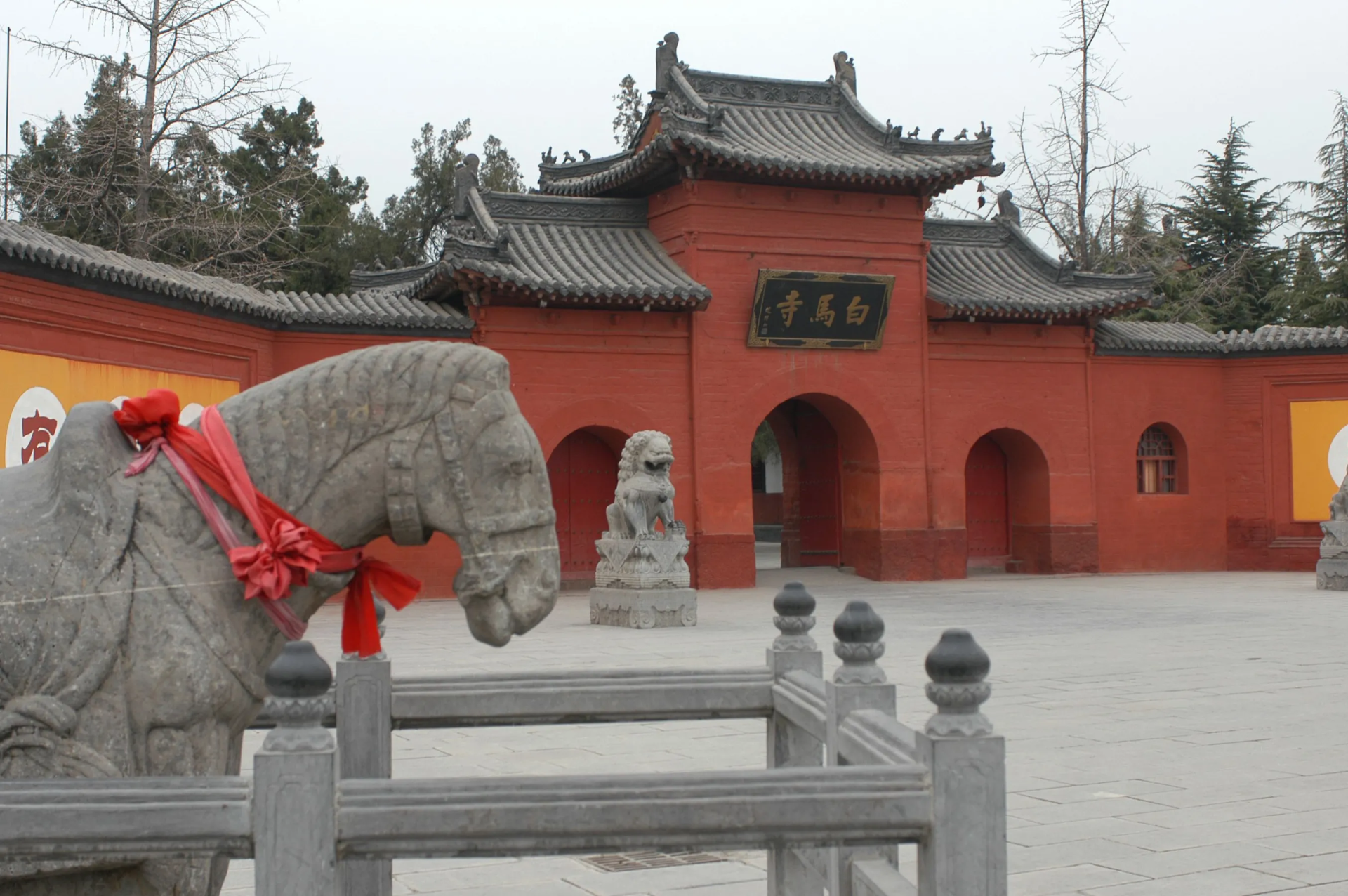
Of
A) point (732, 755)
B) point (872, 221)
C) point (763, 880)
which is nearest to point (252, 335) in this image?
point (872, 221)

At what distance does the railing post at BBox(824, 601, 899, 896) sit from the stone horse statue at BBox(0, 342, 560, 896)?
714mm

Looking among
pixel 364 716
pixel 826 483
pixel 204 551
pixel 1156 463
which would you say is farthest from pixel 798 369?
pixel 204 551

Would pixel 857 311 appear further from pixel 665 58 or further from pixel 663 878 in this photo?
pixel 663 878

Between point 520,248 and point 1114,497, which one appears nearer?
point 520,248

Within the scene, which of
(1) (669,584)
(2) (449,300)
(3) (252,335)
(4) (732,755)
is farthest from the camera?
(2) (449,300)

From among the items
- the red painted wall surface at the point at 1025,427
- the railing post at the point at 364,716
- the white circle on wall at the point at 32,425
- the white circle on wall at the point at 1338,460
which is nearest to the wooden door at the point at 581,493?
the red painted wall surface at the point at 1025,427

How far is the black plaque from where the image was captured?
1603 centimetres

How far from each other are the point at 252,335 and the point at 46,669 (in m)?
12.2

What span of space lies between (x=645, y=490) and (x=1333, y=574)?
29.6 ft

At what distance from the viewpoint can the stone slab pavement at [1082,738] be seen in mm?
4297

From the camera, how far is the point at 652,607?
1186cm

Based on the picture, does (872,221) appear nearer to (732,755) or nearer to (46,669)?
(732,755)

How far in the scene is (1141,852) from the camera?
445 centimetres

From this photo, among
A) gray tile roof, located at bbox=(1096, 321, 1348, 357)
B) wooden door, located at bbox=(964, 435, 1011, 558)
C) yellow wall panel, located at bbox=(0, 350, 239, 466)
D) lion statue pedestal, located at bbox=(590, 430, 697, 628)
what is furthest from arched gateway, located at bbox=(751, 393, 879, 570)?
yellow wall panel, located at bbox=(0, 350, 239, 466)
